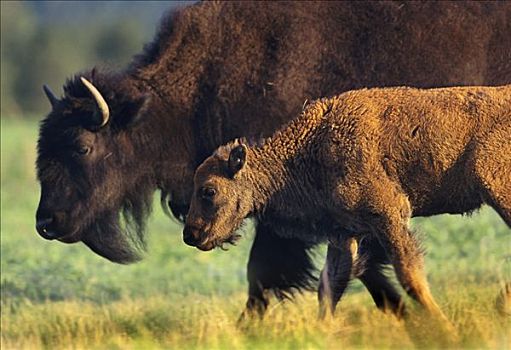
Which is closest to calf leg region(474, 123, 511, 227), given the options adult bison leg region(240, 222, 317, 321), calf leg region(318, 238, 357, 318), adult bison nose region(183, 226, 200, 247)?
calf leg region(318, 238, 357, 318)

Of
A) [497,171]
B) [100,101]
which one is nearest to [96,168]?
[100,101]

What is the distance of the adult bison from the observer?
35.1 ft

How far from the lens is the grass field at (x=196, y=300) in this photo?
8.60 metres

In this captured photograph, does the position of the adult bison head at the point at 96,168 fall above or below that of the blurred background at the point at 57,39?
below

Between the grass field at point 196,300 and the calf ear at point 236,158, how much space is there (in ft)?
3.22

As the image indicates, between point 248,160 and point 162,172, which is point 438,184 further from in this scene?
point 162,172

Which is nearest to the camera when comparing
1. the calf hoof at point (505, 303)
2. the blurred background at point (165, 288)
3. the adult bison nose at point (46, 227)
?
the calf hoof at point (505, 303)

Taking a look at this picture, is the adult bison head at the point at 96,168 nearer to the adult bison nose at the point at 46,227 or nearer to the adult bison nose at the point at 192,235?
the adult bison nose at the point at 46,227

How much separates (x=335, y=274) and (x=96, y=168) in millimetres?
2445

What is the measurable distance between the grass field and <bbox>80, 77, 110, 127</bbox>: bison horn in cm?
141

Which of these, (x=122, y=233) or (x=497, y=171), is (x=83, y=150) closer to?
(x=122, y=233)

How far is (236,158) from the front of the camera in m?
8.67

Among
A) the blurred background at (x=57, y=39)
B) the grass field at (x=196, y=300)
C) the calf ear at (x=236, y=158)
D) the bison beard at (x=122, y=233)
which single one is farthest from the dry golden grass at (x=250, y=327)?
the blurred background at (x=57, y=39)

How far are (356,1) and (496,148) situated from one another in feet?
10.1
